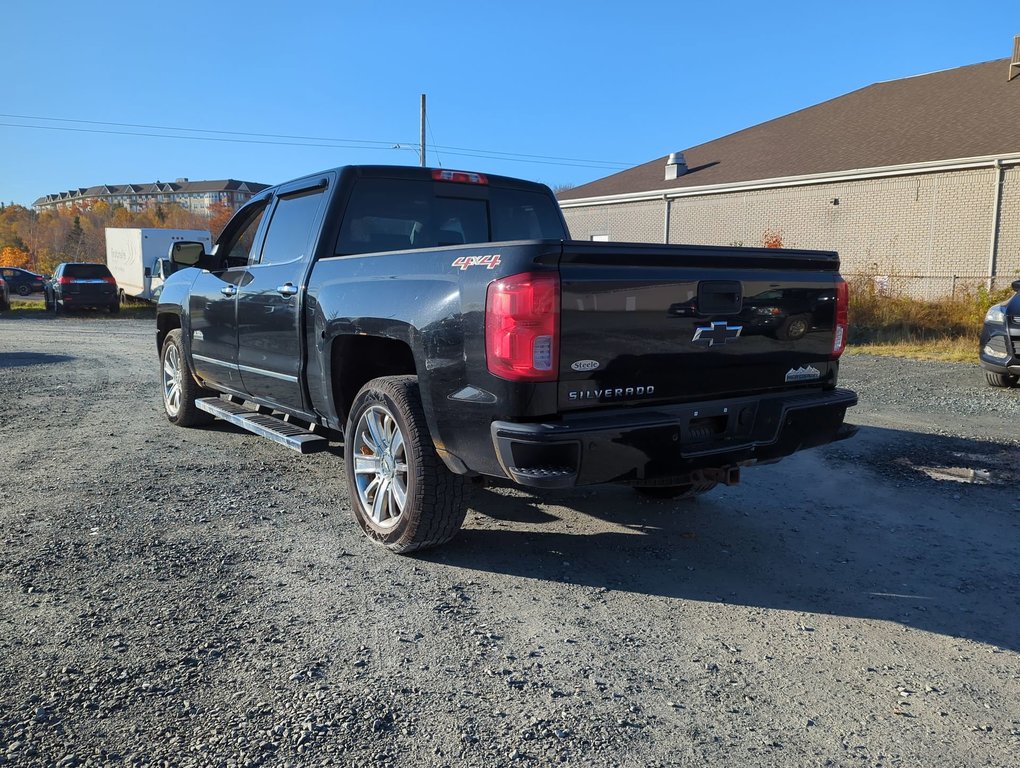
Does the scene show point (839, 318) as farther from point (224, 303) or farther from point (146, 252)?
point (146, 252)

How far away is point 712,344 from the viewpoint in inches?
150

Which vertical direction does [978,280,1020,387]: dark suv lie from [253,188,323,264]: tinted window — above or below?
below

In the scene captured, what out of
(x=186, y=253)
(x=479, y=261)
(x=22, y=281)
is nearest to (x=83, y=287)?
(x=22, y=281)

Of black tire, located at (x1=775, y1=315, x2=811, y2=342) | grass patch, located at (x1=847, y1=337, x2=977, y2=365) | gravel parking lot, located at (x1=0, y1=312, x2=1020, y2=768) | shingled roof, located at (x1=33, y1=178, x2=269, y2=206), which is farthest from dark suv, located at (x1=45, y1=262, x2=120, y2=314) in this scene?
shingled roof, located at (x1=33, y1=178, x2=269, y2=206)

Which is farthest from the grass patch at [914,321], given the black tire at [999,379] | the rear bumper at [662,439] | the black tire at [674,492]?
the rear bumper at [662,439]

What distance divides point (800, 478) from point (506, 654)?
3.58m

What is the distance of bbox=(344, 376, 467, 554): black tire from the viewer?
394 centimetres

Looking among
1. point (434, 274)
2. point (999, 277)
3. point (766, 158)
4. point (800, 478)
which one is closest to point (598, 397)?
point (434, 274)

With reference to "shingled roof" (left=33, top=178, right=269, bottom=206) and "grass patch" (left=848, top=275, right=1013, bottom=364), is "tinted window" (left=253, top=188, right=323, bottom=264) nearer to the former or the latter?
"grass patch" (left=848, top=275, right=1013, bottom=364)

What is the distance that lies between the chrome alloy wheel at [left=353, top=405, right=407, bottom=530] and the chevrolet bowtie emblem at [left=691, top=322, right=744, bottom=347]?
158 cm

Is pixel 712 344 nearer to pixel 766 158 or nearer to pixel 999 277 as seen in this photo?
pixel 999 277

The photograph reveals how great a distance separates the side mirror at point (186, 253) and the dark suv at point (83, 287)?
71.6 feet

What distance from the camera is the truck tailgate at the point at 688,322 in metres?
3.40

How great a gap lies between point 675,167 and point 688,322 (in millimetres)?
24550
